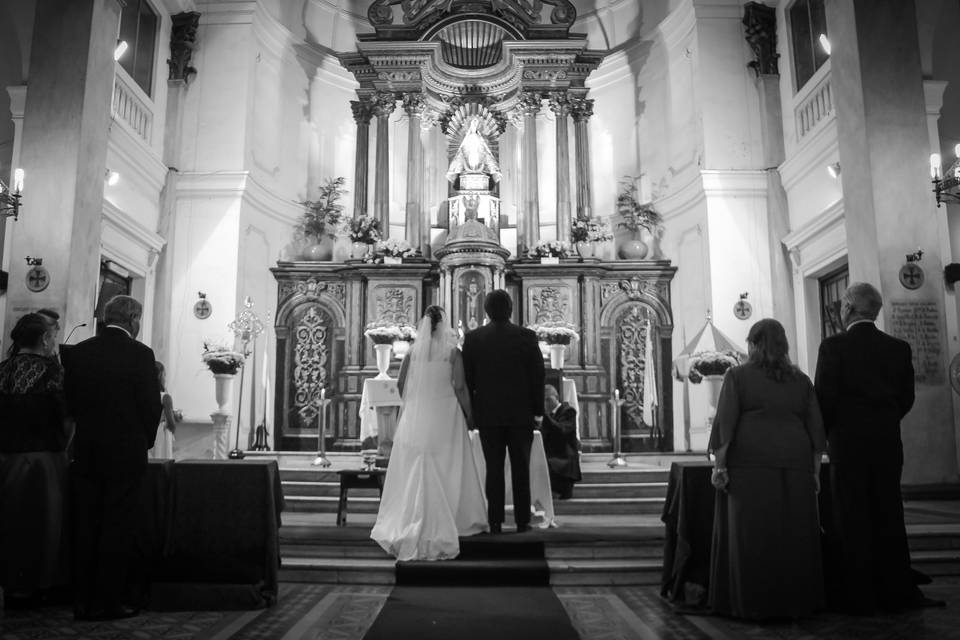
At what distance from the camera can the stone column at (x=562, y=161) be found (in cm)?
1272

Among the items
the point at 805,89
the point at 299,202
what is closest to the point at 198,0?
the point at 299,202

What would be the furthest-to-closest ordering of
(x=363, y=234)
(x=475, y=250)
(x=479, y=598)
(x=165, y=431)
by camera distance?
(x=363, y=234) → (x=475, y=250) → (x=165, y=431) → (x=479, y=598)

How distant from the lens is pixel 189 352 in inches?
426

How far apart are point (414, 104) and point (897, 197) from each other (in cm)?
782

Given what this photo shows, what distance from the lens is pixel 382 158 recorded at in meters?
Result: 13.0

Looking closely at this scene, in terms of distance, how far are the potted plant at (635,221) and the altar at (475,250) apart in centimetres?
22

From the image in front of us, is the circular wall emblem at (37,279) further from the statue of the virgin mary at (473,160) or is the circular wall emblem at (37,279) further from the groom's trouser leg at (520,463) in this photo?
the statue of the virgin mary at (473,160)

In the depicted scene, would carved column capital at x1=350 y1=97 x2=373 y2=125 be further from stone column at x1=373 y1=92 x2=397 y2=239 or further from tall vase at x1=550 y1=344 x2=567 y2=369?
tall vase at x1=550 y1=344 x2=567 y2=369

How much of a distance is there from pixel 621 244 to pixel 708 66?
9.73 ft

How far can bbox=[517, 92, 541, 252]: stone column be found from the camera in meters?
12.8

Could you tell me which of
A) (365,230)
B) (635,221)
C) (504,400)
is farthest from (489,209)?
(504,400)

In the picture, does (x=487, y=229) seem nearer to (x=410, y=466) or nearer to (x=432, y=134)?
(x=432, y=134)

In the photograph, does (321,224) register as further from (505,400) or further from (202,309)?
(505,400)

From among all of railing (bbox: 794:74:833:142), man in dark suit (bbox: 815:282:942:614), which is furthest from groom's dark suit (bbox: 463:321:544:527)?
railing (bbox: 794:74:833:142)
